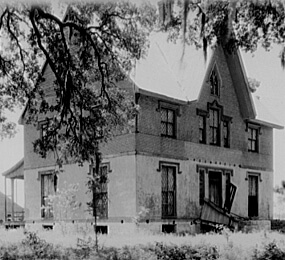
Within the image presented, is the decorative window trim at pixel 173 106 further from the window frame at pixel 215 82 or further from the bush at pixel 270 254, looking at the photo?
the bush at pixel 270 254

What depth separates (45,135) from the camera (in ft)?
34.9

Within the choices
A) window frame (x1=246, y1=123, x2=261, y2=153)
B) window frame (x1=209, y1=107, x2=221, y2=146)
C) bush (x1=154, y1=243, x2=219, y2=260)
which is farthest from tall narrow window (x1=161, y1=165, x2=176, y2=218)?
bush (x1=154, y1=243, x2=219, y2=260)

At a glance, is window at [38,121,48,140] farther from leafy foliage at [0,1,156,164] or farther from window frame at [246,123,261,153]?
window frame at [246,123,261,153]

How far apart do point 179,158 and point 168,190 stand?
960mm

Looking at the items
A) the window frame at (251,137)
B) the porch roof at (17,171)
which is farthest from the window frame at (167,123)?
the porch roof at (17,171)

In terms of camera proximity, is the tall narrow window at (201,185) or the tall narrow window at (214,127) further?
the tall narrow window at (201,185)

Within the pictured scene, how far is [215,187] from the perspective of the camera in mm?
15969

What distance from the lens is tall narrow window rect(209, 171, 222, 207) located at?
15.7 meters

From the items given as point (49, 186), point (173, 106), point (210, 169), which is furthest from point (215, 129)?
point (49, 186)

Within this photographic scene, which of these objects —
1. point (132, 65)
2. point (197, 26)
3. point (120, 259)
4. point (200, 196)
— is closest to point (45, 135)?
point (132, 65)

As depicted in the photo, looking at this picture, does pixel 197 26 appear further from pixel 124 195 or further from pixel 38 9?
pixel 124 195

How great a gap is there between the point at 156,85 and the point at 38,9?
526cm

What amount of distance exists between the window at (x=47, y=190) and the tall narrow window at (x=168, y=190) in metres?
3.05

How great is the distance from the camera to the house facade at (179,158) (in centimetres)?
1416
